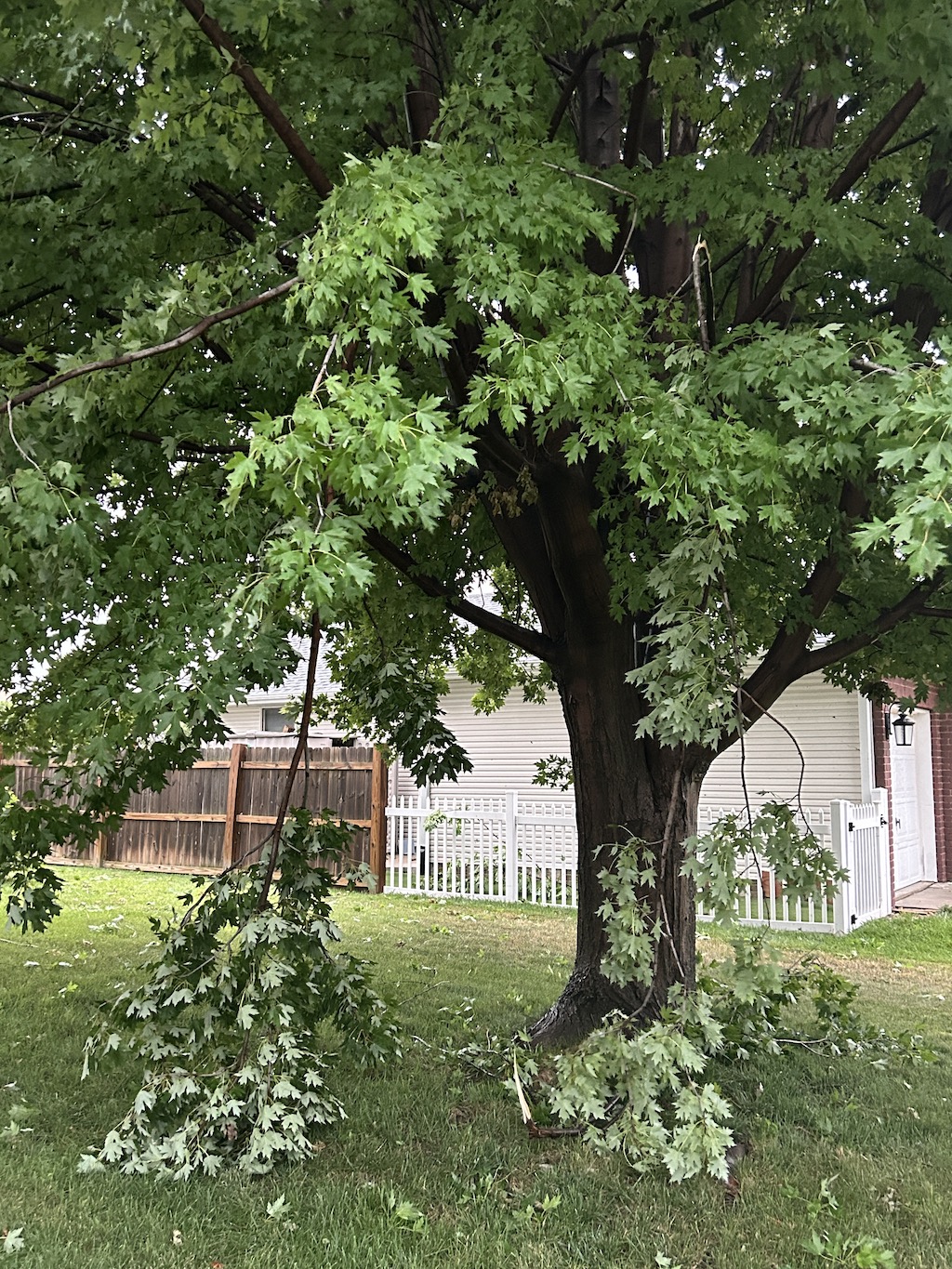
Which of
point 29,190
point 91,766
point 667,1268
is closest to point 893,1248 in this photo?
point 667,1268

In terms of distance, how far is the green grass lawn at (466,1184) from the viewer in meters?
3.56

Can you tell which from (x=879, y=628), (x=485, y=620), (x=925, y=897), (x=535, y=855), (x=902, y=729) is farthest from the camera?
(x=902, y=729)

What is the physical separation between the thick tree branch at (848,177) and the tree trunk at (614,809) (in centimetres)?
188

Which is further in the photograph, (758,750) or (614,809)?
(758,750)

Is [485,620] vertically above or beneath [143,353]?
beneath

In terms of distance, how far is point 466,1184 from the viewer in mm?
4105

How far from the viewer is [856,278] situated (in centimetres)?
536

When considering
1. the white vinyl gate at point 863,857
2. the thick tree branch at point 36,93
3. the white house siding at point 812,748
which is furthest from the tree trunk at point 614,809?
the white house siding at point 812,748

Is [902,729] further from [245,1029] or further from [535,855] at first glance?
[245,1029]

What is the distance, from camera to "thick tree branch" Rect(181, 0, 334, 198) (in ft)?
10.5

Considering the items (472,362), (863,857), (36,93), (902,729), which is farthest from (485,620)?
(902,729)

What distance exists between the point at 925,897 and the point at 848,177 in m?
11.3

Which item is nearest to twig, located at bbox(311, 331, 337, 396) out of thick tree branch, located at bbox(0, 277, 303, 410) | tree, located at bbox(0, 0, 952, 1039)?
tree, located at bbox(0, 0, 952, 1039)

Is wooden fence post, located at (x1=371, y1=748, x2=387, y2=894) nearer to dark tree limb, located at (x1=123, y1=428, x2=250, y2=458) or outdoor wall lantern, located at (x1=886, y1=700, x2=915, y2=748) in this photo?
outdoor wall lantern, located at (x1=886, y1=700, x2=915, y2=748)
